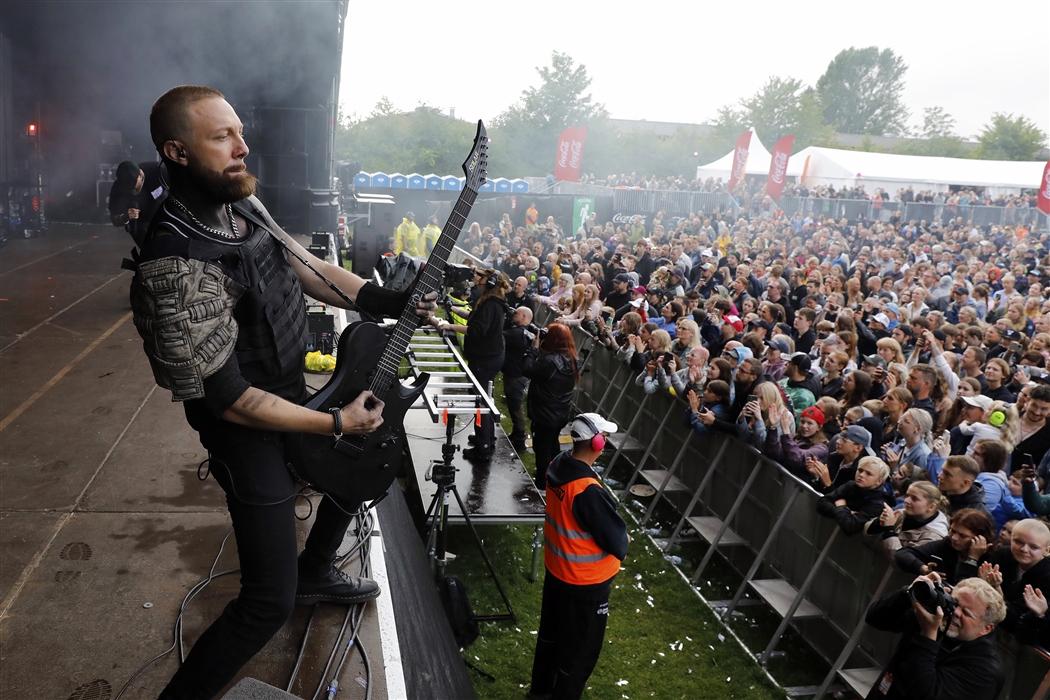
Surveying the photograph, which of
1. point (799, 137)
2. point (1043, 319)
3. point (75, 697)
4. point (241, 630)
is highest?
point (799, 137)

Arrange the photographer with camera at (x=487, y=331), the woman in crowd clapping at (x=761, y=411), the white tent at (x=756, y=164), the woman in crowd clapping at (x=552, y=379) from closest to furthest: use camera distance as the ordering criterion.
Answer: the woman in crowd clapping at (x=761, y=411)
the woman in crowd clapping at (x=552, y=379)
the photographer with camera at (x=487, y=331)
the white tent at (x=756, y=164)

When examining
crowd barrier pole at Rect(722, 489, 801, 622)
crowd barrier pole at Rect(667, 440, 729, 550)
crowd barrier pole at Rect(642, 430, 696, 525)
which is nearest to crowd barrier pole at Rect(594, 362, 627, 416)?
crowd barrier pole at Rect(642, 430, 696, 525)

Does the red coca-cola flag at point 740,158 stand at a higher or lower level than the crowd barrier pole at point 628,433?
higher

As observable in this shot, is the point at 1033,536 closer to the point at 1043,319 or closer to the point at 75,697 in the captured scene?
the point at 75,697

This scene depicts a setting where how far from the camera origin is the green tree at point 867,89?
9606 cm

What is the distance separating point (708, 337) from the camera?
32.5 feet

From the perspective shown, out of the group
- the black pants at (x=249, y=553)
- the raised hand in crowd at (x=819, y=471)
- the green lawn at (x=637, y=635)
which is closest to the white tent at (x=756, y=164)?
the green lawn at (x=637, y=635)

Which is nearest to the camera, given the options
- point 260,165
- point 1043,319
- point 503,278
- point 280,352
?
point 280,352

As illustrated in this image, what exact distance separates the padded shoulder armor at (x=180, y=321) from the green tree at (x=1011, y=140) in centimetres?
7196

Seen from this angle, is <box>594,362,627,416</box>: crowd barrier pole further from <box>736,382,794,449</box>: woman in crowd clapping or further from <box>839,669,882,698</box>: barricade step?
<box>839,669,882,698</box>: barricade step

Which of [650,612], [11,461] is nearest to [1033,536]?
[650,612]

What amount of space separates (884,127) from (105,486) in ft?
351

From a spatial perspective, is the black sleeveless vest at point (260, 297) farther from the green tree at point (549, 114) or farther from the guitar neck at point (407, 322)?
the green tree at point (549, 114)

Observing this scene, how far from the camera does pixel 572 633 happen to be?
16.0 ft
